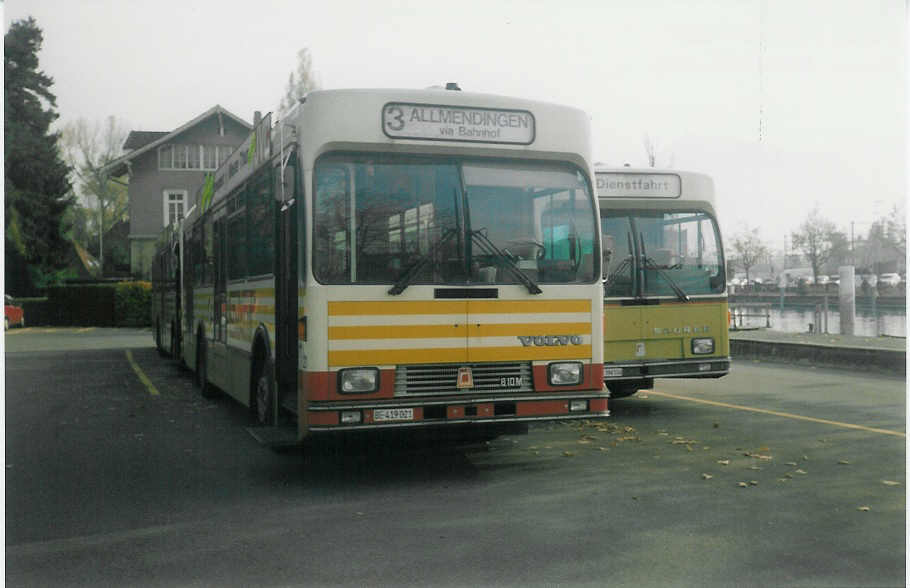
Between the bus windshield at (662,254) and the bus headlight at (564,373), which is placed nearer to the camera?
the bus headlight at (564,373)

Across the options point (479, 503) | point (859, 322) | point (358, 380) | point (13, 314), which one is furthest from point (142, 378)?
point (859, 322)

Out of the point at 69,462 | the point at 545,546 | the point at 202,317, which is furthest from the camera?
the point at 202,317

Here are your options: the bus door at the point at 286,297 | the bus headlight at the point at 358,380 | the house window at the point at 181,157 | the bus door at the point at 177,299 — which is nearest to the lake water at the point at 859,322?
the bus door at the point at 177,299

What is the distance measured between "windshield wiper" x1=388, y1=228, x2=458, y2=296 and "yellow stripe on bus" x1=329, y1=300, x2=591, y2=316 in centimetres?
11

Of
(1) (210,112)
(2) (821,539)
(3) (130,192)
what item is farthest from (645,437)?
(3) (130,192)

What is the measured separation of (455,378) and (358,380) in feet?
2.50

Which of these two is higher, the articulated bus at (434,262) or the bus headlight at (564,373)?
the articulated bus at (434,262)

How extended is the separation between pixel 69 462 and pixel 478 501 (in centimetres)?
399

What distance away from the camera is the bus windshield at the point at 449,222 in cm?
729

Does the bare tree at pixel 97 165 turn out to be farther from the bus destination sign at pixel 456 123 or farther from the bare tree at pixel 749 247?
the bare tree at pixel 749 247

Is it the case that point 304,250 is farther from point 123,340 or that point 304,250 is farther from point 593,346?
point 123,340

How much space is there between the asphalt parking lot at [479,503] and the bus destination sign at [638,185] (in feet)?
8.85

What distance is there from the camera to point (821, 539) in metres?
5.71

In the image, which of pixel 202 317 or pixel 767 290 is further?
pixel 767 290
